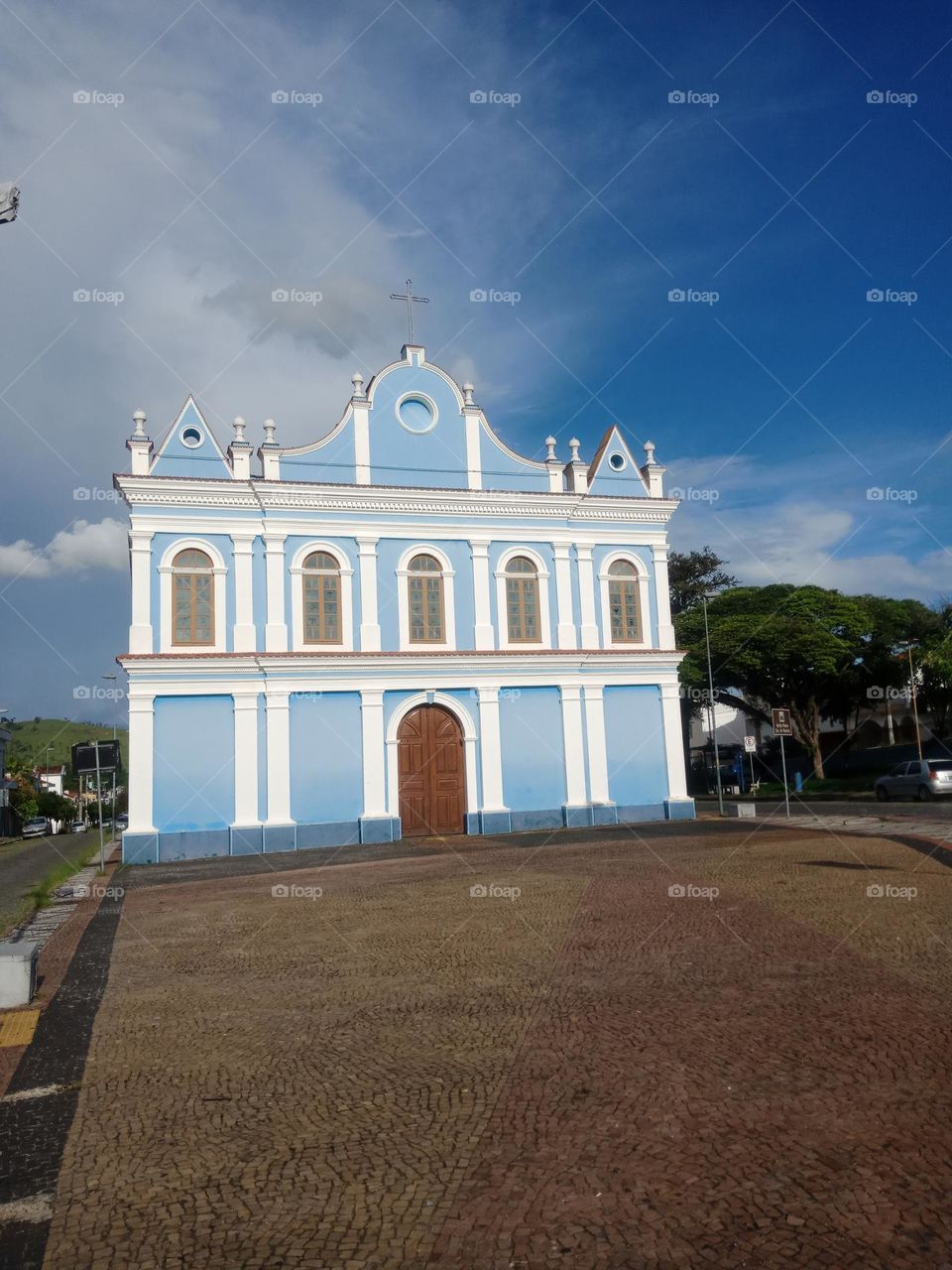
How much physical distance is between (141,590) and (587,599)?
1122 cm

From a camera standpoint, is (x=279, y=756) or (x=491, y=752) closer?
(x=279, y=756)

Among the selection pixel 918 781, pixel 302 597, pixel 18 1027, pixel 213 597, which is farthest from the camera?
pixel 918 781

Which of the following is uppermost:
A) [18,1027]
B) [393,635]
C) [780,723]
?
[393,635]

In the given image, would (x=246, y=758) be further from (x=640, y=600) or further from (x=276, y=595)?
(x=640, y=600)

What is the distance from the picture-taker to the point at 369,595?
23.3 meters

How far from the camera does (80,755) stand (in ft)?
62.1

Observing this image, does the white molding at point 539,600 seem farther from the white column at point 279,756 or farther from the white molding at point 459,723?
the white column at point 279,756

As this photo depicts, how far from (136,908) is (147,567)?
10.7 m

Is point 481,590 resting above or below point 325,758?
above

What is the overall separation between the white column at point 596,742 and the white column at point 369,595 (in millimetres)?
5732

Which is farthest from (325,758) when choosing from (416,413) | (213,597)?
(416,413)

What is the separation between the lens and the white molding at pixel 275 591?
73.2 ft

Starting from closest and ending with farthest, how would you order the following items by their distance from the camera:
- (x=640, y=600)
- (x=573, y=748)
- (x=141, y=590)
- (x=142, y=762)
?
(x=142, y=762)
(x=141, y=590)
(x=573, y=748)
(x=640, y=600)

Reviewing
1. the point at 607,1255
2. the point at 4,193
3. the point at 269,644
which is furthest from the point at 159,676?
the point at 607,1255
